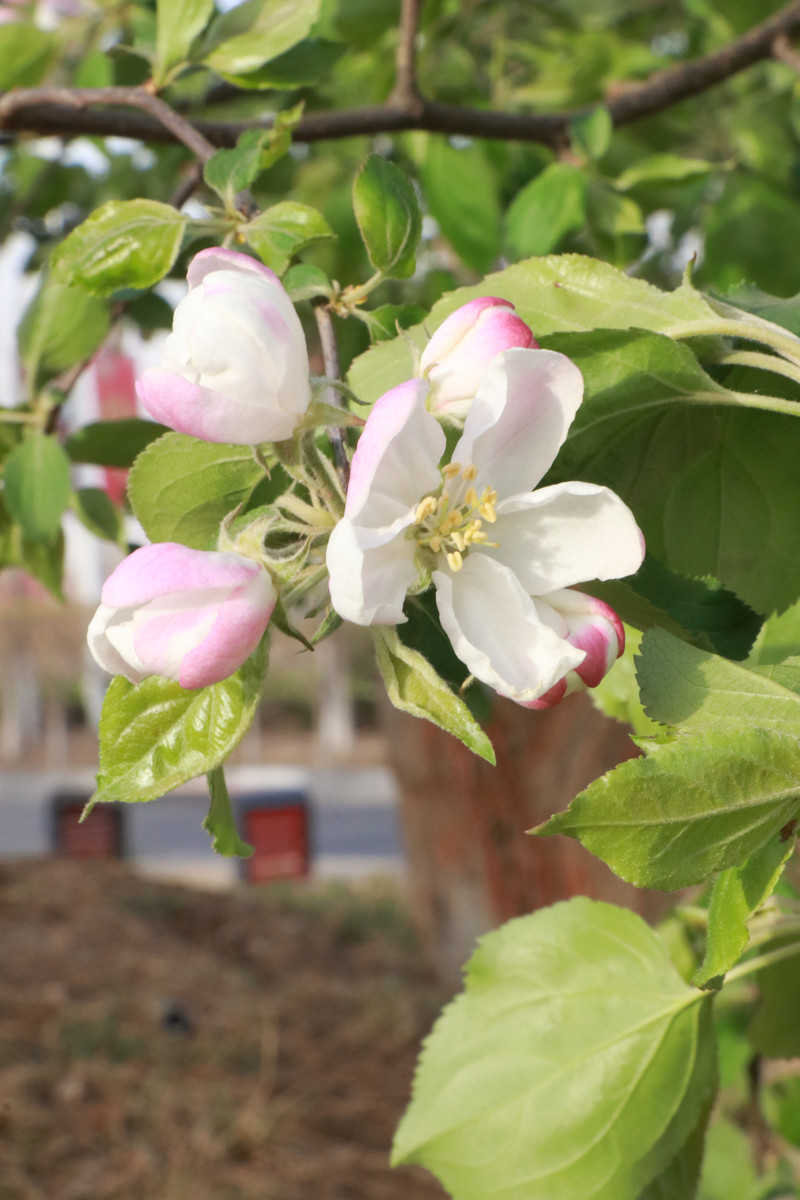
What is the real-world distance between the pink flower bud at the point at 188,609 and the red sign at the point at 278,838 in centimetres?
398

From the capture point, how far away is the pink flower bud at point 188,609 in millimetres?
374

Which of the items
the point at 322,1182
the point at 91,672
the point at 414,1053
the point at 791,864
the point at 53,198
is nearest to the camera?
the point at 791,864

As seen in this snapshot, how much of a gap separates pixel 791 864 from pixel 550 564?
385 millimetres

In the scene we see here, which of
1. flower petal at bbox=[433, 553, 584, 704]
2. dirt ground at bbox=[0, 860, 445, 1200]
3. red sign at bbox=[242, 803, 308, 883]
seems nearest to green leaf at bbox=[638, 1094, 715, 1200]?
flower petal at bbox=[433, 553, 584, 704]

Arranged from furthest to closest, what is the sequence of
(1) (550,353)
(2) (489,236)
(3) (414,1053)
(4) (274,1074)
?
(3) (414,1053) < (4) (274,1074) < (2) (489,236) < (1) (550,353)

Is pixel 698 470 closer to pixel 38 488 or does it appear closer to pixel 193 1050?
pixel 38 488

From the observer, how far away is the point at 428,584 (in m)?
0.41

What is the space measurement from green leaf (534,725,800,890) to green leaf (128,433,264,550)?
22cm

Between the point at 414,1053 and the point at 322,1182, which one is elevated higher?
the point at 322,1182

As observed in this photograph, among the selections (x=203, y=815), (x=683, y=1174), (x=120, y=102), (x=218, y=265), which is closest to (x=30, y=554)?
(x=120, y=102)

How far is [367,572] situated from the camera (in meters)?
0.37

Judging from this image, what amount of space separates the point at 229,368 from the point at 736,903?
10.5 inches

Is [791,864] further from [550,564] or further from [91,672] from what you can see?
[91,672]

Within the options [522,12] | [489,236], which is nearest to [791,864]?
[489,236]
